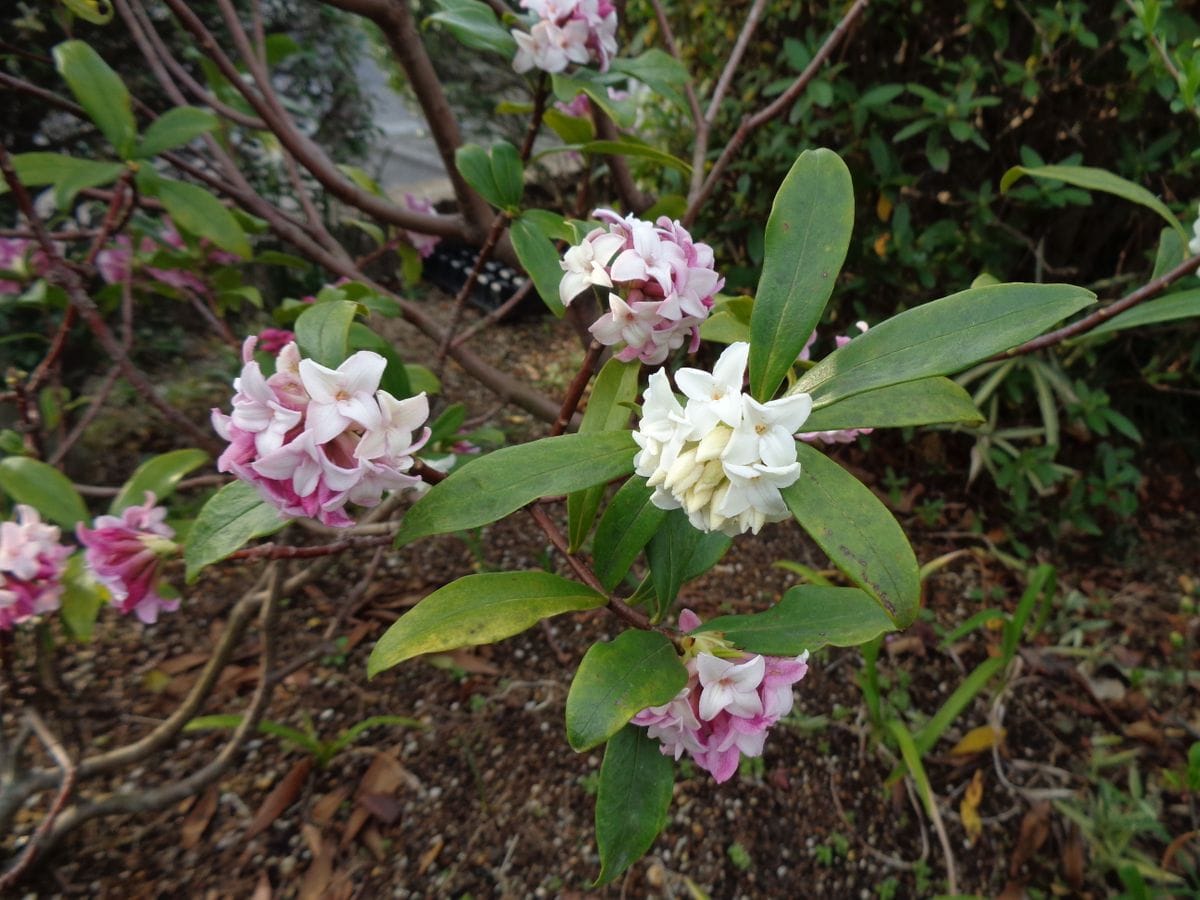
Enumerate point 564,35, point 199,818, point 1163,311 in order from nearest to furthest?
point 1163,311
point 564,35
point 199,818

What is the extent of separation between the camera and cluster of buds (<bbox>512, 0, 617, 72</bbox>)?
2.84 feet

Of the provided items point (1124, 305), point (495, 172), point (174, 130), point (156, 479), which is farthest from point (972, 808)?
point (174, 130)

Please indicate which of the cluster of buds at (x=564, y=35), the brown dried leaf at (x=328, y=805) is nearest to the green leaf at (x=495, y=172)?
the cluster of buds at (x=564, y=35)

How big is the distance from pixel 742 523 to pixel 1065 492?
196 cm

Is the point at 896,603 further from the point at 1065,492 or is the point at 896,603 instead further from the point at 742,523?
the point at 1065,492

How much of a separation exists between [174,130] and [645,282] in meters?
0.72

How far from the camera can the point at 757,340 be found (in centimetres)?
52

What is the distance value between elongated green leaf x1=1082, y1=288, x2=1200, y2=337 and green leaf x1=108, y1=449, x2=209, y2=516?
3.56ft

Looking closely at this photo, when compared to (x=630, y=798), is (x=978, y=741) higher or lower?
lower

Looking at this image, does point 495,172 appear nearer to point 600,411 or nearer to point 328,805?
point 600,411

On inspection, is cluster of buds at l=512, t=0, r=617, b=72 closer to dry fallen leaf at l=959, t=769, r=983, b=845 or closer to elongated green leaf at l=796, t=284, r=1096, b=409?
elongated green leaf at l=796, t=284, r=1096, b=409

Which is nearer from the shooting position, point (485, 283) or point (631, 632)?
point (631, 632)

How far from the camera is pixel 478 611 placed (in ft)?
1.80

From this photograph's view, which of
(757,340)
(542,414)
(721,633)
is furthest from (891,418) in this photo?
(542,414)
